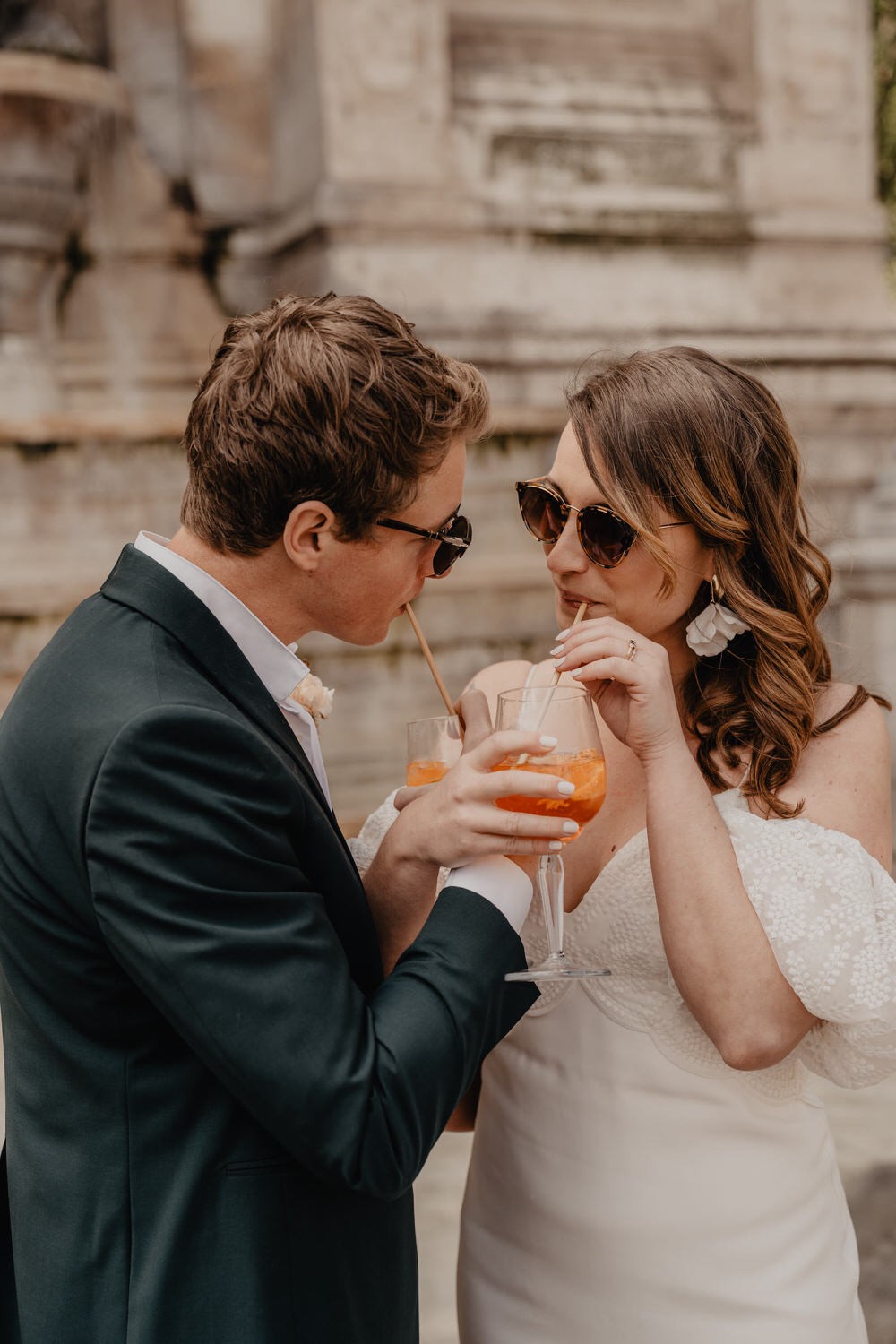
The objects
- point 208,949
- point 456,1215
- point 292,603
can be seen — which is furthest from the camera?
point 456,1215

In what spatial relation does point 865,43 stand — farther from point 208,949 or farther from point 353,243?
point 208,949

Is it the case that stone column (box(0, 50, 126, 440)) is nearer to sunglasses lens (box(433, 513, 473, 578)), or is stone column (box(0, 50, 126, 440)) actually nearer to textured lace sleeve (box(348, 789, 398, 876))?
textured lace sleeve (box(348, 789, 398, 876))

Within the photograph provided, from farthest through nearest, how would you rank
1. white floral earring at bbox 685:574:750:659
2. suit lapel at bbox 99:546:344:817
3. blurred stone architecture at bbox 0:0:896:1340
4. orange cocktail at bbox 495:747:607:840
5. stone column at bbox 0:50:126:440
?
stone column at bbox 0:50:126:440, blurred stone architecture at bbox 0:0:896:1340, white floral earring at bbox 685:574:750:659, orange cocktail at bbox 495:747:607:840, suit lapel at bbox 99:546:344:817

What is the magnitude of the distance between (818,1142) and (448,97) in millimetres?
7094

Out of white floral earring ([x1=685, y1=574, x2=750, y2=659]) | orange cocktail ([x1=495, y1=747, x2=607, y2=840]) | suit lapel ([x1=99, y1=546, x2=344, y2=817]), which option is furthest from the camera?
white floral earring ([x1=685, y1=574, x2=750, y2=659])

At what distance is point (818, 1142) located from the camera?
216cm

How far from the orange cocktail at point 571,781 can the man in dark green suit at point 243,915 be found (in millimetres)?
78

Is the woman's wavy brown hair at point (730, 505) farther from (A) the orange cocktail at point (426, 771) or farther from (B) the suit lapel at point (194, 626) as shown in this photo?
(B) the suit lapel at point (194, 626)

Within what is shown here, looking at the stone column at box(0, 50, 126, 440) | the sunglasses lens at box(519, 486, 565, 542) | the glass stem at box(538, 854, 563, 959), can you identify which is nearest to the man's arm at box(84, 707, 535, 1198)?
the glass stem at box(538, 854, 563, 959)

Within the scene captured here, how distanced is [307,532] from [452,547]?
255 mm

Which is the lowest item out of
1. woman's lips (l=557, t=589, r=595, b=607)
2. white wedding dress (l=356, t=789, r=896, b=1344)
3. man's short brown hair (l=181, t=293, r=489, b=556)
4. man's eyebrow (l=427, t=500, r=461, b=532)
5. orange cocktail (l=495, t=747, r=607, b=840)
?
white wedding dress (l=356, t=789, r=896, b=1344)

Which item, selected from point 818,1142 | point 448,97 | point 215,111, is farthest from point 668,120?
point 818,1142

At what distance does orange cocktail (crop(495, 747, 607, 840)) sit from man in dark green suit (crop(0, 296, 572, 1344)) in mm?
78

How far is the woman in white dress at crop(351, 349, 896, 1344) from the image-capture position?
6.30 feet
